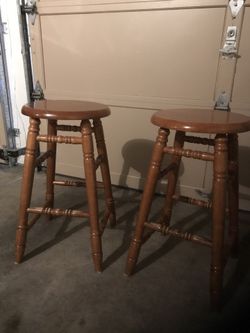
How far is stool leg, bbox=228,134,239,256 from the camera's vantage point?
99 cm

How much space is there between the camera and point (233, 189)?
104 cm

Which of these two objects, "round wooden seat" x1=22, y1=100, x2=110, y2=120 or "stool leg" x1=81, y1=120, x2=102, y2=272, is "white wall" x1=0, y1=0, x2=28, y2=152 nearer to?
"round wooden seat" x1=22, y1=100, x2=110, y2=120

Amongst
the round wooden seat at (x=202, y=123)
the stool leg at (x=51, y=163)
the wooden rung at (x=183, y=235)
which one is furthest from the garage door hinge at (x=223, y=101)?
the stool leg at (x=51, y=163)

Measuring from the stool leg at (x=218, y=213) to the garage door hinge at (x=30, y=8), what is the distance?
1.45m

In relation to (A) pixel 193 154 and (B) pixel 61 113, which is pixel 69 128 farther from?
(A) pixel 193 154

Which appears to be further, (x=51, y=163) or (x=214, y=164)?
(x=51, y=163)

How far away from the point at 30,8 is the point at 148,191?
1418mm

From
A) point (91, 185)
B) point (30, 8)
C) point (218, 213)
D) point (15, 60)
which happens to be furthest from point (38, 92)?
point (218, 213)

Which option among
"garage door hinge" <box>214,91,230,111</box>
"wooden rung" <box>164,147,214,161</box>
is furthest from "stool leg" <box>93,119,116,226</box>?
"garage door hinge" <box>214,91,230,111</box>

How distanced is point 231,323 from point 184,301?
0.53 feet

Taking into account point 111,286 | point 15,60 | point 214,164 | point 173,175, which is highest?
point 15,60

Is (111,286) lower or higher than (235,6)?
lower

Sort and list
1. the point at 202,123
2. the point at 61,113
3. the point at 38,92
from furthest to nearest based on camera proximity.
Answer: the point at 38,92, the point at 61,113, the point at 202,123

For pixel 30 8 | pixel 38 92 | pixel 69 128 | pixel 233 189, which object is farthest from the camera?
pixel 38 92
